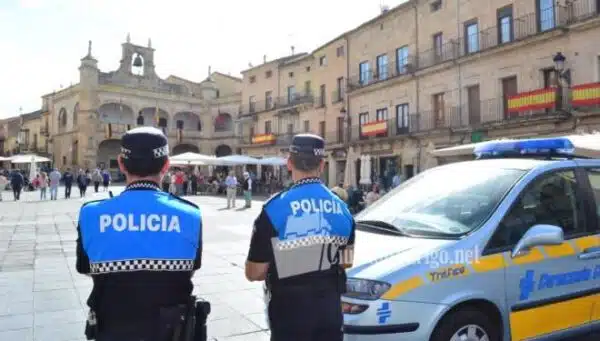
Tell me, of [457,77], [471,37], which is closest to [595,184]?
[457,77]

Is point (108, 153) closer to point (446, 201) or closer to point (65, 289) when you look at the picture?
point (65, 289)

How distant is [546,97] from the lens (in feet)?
66.5

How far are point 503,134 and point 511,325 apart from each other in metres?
20.8

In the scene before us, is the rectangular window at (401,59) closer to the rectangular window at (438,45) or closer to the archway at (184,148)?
the rectangular window at (438,45)

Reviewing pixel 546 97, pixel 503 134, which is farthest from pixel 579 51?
pixel 503 134

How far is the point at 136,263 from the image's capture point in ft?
6.62

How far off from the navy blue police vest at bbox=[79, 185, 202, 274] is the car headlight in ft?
4.92

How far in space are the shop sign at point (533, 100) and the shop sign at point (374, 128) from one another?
9.09 metres

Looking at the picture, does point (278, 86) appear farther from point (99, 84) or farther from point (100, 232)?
point (100, 232)

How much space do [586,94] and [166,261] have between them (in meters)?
20.7

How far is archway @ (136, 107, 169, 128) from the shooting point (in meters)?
52.6

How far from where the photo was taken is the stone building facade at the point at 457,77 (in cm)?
2009

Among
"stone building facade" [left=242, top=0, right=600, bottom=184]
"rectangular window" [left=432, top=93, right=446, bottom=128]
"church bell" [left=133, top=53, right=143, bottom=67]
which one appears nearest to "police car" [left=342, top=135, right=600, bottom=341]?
"stone building facade" [left=242, top=0, right=600, bottom=184]

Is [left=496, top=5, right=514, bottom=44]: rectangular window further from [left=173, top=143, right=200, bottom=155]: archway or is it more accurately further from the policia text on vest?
[left=173, top=143, right=200, bottom=155]: archway
